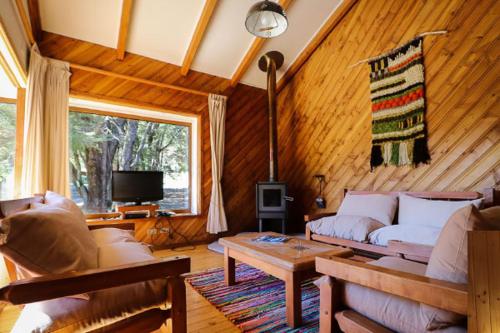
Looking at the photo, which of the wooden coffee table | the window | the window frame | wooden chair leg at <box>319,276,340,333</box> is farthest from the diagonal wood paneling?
wooden chair leg at <box>319,276,340,333</box>

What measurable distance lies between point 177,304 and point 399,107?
11.0ft

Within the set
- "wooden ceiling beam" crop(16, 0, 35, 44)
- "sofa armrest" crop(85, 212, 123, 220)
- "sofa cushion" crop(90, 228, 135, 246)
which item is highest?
"wooden ceiling beam" crop(16, 0, 35, 44)

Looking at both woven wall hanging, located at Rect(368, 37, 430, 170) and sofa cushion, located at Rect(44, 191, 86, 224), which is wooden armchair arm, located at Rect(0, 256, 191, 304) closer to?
sofa cushion, located at Rect(44, 191, 86, 224)

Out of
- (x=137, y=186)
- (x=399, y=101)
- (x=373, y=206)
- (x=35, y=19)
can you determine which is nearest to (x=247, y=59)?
(x=399, y=101)

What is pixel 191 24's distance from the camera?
11.9 feet

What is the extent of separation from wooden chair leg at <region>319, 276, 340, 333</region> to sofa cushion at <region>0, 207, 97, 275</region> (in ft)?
3.84

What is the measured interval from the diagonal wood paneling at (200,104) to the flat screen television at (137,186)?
0.43m

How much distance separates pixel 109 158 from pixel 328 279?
3.59m

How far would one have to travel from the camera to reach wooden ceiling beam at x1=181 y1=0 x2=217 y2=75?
11.0 ft

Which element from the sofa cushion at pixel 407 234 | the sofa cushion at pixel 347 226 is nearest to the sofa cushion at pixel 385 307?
the sofa cushion at pixel 407 234

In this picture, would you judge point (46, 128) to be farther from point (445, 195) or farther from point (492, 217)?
point (445, 195)

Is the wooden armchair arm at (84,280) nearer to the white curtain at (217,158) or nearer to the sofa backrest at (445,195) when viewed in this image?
the sofa backrest at (445,195)

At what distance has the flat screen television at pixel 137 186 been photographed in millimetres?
3568

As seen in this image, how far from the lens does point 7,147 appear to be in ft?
10.1
